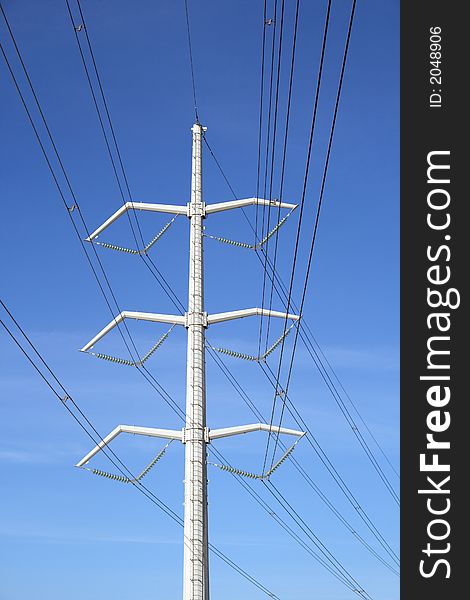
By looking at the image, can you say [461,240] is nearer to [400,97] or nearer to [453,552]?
[400,97]

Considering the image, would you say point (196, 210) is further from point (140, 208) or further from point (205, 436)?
point (205, 436)

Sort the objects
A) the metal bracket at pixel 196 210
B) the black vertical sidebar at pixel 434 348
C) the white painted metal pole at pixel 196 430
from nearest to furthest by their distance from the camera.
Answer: the black vertical sidebar at pixel 434 348, the white painted metal pole at pixel 196 430, the metal bracket at pixel 196 210

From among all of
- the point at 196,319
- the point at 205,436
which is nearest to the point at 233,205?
the point at 196,319

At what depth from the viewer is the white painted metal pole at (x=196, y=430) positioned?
38031mm

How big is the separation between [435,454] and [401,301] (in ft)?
9.07

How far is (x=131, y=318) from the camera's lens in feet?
155

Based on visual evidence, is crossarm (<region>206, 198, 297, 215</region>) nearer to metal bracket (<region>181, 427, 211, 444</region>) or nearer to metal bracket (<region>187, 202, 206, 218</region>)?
metal bracket (<region>187, 202, 206, 218</region>)

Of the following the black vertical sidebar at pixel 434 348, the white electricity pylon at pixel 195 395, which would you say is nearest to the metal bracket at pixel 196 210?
the white electricity pylon at pixel 195 395

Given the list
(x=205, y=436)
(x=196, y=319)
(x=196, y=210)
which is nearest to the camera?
(x=205, y=436)

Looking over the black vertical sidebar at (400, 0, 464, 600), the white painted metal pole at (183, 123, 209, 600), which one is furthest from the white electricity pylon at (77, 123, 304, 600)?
the black vertical sidebar at (400, 0, 464, 600)

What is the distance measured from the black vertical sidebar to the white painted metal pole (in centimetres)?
2248

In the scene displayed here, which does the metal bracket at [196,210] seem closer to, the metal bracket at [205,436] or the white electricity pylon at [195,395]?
the white electricity pylon at [195,395]

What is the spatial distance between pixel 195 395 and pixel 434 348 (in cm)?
2584

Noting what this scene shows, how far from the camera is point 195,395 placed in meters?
41.8
